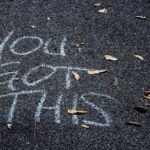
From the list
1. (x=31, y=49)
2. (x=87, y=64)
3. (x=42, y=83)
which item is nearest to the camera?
(x=42, y=83)

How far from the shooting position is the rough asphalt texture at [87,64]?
4008mm

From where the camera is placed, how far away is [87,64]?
4.93 metres

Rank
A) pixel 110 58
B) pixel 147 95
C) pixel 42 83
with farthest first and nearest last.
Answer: pixel 110 58
pixel 42 83
pixel 147 95

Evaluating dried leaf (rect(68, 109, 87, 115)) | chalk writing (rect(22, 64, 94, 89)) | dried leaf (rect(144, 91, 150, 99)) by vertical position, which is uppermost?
chalk writing (rect(22, 64, 94, 89))

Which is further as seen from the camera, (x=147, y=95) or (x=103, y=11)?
(x=103, y=11)

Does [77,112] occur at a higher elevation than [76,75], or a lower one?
lower

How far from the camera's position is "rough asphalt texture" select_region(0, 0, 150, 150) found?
4008mm

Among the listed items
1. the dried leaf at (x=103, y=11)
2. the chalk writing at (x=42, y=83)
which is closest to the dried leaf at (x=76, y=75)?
the chalk writing at (x=42, y=83)

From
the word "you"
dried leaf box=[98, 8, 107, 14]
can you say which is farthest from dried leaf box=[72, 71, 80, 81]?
dried leaf box=[98, 8, 107, 14]

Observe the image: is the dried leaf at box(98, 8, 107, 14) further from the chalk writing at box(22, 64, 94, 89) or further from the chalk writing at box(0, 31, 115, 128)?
the chalk writing at box(22, 64, 94, 89)

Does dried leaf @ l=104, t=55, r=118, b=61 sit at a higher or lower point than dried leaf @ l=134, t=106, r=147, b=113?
higher

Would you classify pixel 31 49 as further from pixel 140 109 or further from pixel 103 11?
pixel 140 109

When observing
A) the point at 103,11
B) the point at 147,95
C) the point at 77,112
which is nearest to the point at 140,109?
the point at 147,95

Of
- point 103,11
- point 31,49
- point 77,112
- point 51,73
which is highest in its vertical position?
point 103,11
